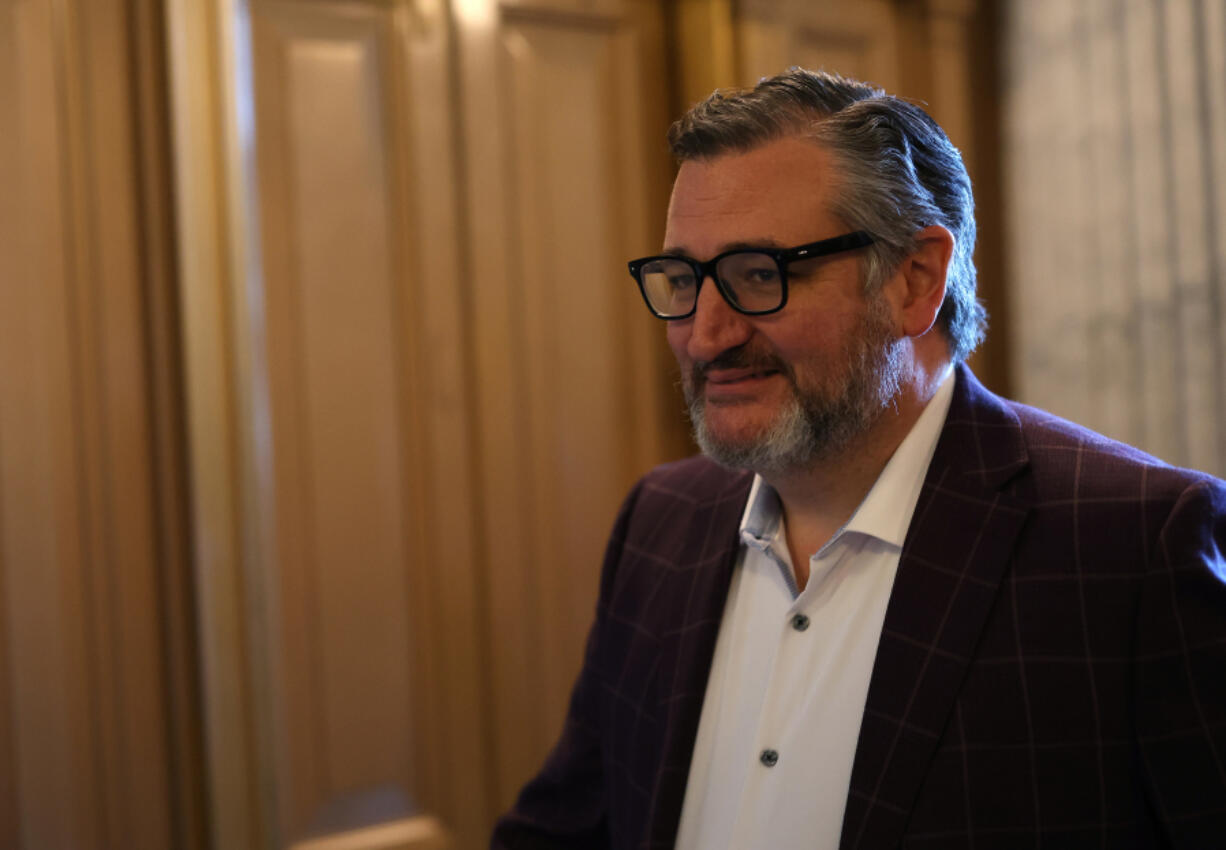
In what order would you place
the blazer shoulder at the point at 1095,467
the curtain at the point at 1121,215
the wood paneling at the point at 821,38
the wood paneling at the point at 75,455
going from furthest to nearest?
1. the wood paneling at the point at 821,38
2. the curtain at the point at 1121,215
3. the wood paneling at the point at 75,455
4. the blazer shoulder at the point at 1095,467

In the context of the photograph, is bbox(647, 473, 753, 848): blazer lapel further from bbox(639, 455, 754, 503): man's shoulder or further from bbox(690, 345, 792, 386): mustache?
bbox(690, 345, 792, 386): mustache

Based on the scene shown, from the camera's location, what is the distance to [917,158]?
46.9 inches

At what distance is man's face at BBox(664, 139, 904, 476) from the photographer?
3.61 feet

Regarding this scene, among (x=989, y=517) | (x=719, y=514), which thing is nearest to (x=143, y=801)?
(x=719, y=514)

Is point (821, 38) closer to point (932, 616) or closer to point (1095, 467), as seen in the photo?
point (1095, 467)

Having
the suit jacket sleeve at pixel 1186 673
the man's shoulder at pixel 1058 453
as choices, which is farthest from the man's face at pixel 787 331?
the suit jacket sleeve at pixel 1186 673

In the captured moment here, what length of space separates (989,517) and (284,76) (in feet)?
4.67

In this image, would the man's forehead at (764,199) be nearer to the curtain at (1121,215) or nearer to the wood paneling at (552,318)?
the wood paneling at (552,318)

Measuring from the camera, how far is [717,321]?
1.11m

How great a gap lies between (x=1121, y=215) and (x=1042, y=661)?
131 cm

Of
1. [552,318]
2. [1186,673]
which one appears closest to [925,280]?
[1186,673]

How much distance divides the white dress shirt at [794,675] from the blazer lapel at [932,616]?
44 mm

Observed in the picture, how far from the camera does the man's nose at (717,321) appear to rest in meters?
1.11

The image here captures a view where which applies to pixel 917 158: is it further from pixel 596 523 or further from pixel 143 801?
pixel 143 801
